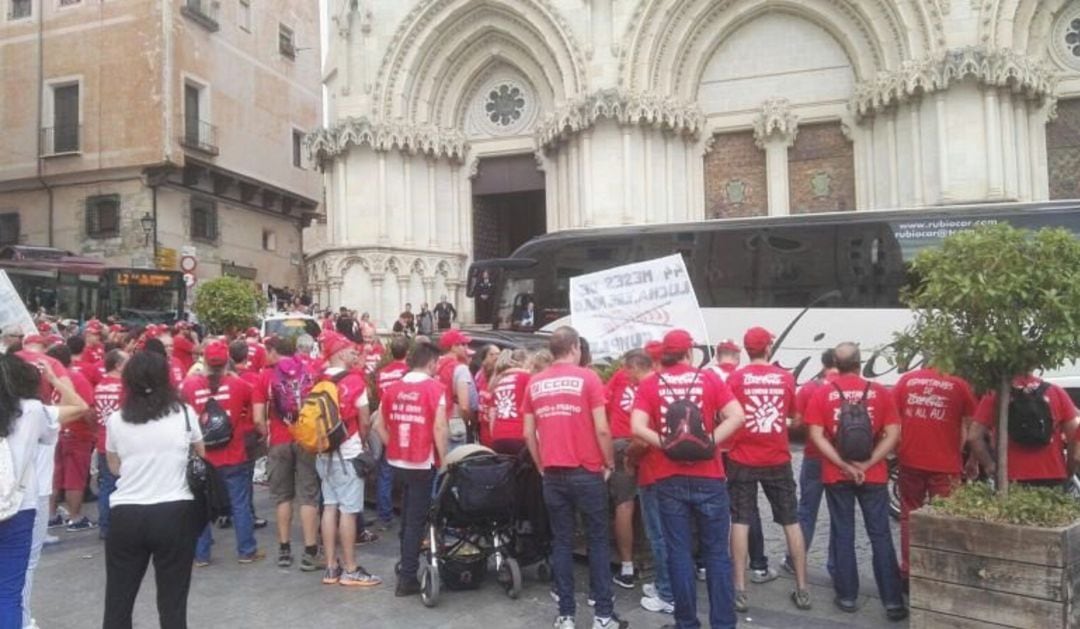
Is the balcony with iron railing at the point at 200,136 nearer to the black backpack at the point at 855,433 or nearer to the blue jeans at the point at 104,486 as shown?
the blue jeans at the point at 104,486

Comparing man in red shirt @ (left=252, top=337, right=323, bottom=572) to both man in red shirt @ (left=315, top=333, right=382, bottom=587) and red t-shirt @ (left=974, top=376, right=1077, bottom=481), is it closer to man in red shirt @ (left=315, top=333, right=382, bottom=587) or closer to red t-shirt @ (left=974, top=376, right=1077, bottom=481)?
man in red shirt @ (left=315, top=333, right=382, bottom=587)

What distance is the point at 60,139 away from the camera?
29.3m

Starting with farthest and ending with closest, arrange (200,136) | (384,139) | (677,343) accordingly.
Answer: (200,136), (384,139), (677,343)

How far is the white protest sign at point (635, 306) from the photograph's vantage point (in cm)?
935

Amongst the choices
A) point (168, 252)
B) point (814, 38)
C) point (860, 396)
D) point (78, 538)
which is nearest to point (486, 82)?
point (814, 38)

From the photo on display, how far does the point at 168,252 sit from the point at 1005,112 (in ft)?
79.8

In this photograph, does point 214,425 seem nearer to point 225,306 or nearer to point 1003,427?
point 1003,427

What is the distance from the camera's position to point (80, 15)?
2947cm

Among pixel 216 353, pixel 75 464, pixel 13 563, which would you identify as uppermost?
pixel 216 353

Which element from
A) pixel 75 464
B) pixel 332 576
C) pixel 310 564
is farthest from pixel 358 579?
pixel 75 464

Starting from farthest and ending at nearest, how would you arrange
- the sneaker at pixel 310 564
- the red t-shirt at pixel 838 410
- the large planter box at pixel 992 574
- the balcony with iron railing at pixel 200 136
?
the balcony with iron railing at pixel 200 136 → the sneaker at pixel 310 564 → the red t-shirt at pixel 838 410 → the large planter box at pixel 992 574

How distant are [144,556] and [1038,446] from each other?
5.50m

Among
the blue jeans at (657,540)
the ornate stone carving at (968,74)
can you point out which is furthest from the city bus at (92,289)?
the blue jeans at (657,540)

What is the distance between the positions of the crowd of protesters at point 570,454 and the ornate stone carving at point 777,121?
14.8 m
